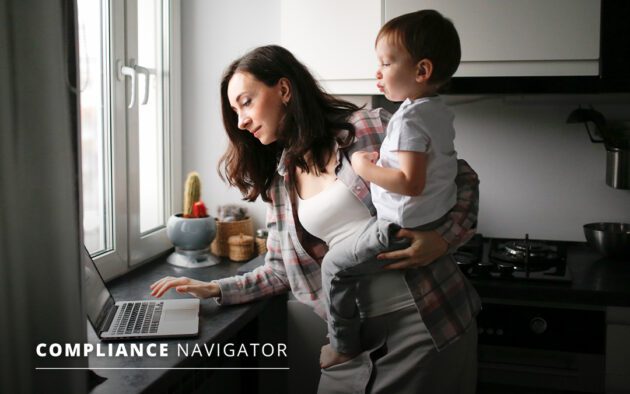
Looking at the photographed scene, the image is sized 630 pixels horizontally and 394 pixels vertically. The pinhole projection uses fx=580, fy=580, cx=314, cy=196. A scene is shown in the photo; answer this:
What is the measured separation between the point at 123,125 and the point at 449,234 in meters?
1.15

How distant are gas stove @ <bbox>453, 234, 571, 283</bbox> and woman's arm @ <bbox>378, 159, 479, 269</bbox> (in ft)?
1.39

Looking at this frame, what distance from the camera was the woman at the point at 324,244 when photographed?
1330 millimetres

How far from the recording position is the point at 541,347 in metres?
1.74

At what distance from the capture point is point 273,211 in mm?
1674

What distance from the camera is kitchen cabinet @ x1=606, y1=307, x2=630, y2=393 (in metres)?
1.68

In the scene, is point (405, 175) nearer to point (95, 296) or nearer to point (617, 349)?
point (95, 296)

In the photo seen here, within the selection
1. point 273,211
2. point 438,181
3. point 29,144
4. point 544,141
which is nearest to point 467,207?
point 438,181

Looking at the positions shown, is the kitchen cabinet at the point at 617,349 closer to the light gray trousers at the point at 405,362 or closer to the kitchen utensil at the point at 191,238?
the light gray trousers at the point at 405,362

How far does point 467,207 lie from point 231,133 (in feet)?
2.36

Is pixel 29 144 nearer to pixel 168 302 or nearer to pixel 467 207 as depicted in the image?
pixel 168 302

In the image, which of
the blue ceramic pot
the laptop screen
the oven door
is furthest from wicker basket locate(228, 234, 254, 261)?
the oven door

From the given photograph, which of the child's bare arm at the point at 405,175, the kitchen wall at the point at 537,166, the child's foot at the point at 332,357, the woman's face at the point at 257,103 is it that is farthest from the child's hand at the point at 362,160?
the kitchen wall at the point at 537,166

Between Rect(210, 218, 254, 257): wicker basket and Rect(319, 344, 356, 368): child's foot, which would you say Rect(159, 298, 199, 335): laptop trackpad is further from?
Rect(210, 218, 254, 257): wicker basket

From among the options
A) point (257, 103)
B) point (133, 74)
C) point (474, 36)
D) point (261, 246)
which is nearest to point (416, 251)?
point (257, 103)
